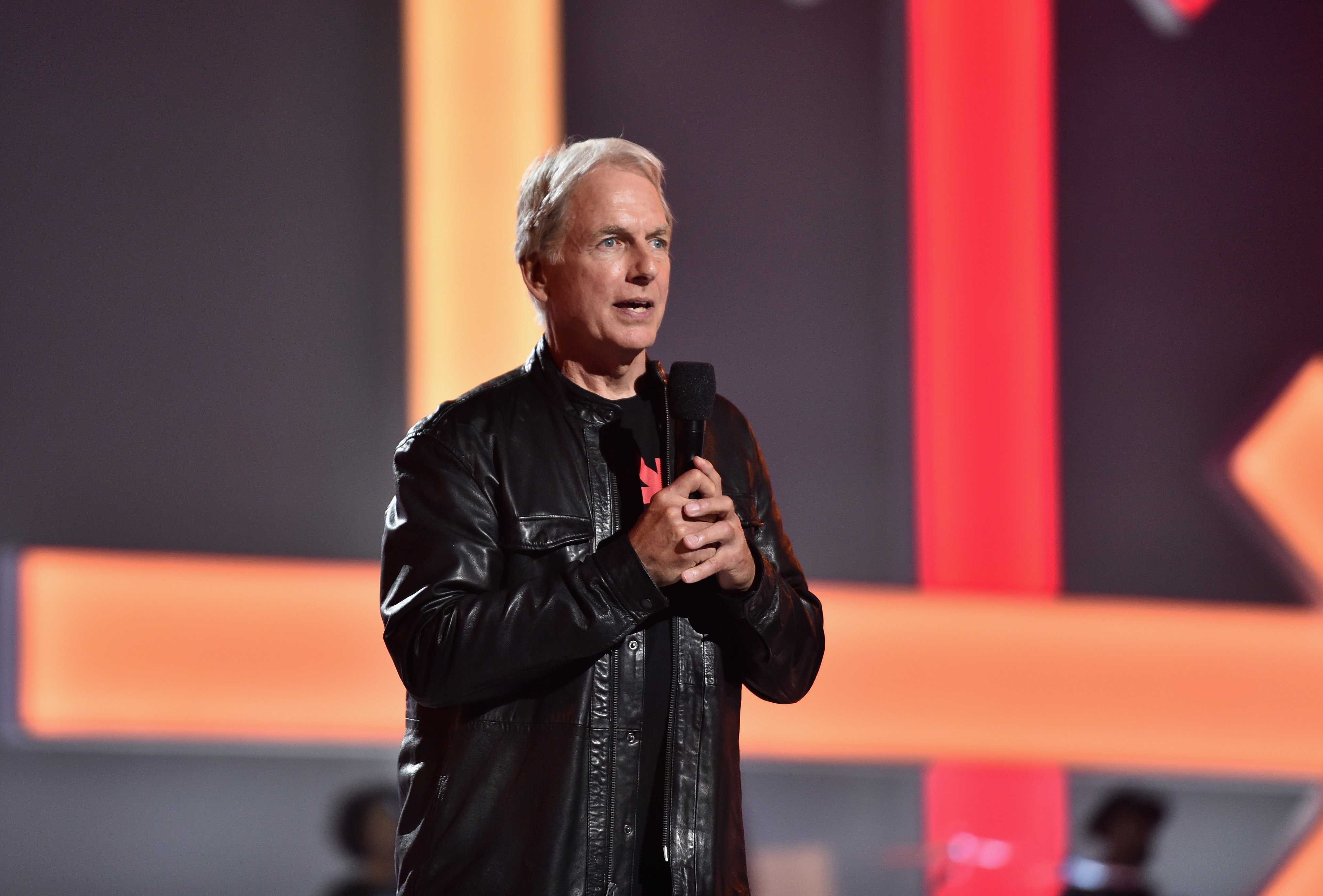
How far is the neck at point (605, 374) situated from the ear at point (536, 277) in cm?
8

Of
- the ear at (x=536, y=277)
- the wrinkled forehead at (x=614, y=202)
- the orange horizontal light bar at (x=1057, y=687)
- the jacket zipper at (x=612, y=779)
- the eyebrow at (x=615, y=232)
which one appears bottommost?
the orange horizontal light bar at (x=1057, y=687)

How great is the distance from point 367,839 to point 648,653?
1.39 metres

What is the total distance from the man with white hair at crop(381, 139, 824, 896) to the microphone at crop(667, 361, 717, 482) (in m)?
0.03

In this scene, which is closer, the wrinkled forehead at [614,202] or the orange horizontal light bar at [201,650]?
the wrinkled forehead at [614,202]

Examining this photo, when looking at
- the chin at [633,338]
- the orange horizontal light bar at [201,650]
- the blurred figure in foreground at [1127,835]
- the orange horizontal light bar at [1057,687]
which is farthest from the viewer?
the blurred figure in foreground at [1127,835]

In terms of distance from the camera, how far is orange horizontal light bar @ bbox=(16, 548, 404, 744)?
2.47m

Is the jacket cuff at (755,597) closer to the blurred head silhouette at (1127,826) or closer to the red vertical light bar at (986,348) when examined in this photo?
the red vertical light bar at (986,348)

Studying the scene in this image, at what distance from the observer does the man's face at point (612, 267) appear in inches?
62.3

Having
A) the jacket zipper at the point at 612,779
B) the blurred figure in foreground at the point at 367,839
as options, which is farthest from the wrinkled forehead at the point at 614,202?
the blurred figure in foreground at the point at 367,839

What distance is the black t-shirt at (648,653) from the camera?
1.51 metres

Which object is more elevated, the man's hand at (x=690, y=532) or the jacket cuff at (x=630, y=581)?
the man's hand at (x=690, y=532)

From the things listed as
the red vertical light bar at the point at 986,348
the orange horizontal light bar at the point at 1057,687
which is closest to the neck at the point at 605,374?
the orange horizontal light bar at the point at 1057,687

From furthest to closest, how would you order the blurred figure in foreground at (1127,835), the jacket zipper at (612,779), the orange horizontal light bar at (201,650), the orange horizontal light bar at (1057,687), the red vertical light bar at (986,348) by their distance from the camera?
the blurred figure in foreground at (1127,835) → the red vertical light bar at (986,348) → the orange horizontal light bar at (1057,687) → the orange horizontal light bar at (201,650) → the jacket zipper at (612,779)

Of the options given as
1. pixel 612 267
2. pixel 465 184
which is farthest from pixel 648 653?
pixel 465 184
